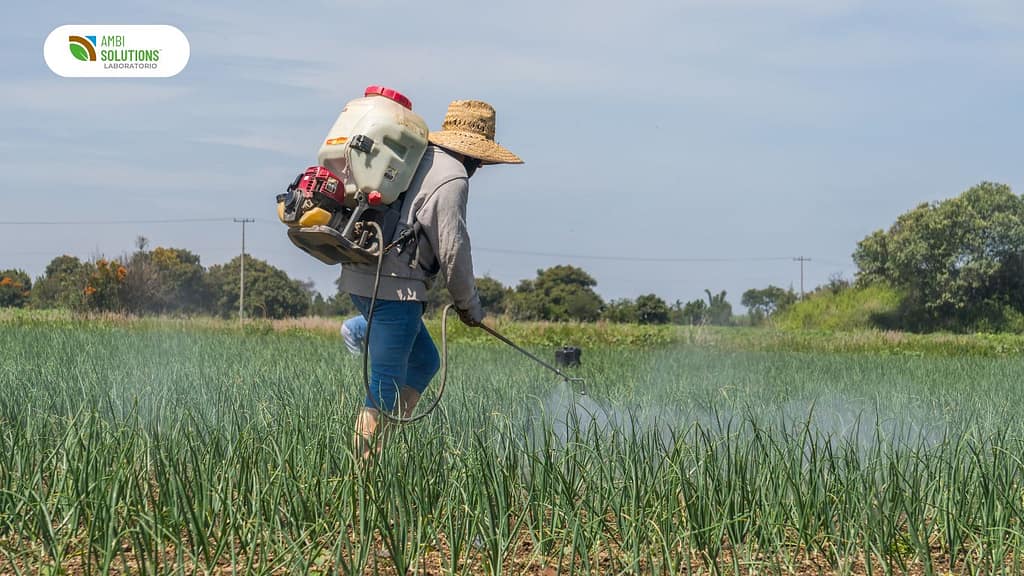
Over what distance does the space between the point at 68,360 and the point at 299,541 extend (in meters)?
5.48

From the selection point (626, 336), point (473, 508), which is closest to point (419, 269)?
point (473, 508)

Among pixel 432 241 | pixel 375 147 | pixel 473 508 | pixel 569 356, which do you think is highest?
pixel 375 147

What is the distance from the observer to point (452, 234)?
389cm

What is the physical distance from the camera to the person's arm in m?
3.90

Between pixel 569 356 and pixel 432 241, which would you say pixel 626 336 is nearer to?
pixel 569 356

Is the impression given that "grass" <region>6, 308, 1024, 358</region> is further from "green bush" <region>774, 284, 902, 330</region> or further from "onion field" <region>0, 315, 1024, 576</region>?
"onion field" <region>0, 315, 1024, 576</region>

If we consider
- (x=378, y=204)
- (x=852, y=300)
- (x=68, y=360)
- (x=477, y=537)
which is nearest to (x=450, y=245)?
(x=378, y=204)

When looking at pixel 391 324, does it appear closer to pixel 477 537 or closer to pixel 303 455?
pixel 303 455

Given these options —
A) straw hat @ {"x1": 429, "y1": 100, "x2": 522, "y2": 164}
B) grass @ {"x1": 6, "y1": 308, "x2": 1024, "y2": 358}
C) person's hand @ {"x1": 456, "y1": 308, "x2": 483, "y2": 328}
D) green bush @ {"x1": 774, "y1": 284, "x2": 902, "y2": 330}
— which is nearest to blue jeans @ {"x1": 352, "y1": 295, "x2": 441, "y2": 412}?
person's hand @ {"x1": 456, "y1": 308, "x2": 483, "y2": 328}

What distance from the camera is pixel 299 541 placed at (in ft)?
8.41

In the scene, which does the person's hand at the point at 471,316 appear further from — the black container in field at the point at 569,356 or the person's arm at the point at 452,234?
the black container in field at the point at 569,356

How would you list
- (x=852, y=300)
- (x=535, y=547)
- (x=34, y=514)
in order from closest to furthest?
(x=535, y=547)
(x=34, y=514)
(x=852, y=300)

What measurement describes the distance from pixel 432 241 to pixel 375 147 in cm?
41

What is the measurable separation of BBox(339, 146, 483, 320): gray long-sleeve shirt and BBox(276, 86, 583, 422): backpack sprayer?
0.05m
